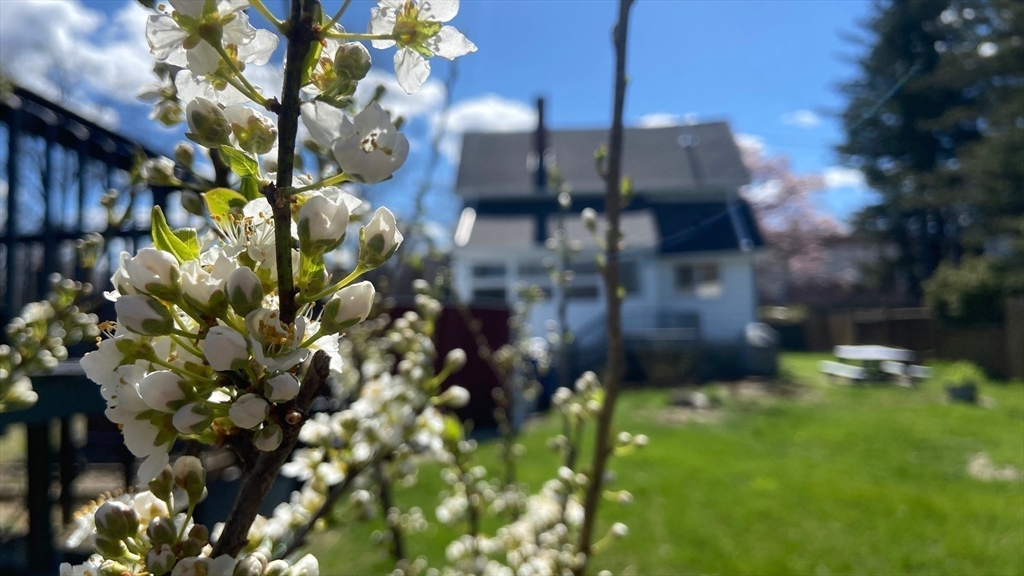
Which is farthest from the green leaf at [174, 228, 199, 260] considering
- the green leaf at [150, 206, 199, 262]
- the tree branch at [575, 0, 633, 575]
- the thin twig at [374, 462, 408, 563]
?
the thin twig at [374, 462, 408, 563]

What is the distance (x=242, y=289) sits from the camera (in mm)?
376

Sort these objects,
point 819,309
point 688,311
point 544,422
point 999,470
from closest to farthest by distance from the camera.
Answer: point 999,470 < point 544,422 < point 819,309 < point 688,311

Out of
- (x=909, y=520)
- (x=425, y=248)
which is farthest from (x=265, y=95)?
(x=909, y=520)

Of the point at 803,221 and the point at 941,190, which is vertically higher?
the point at 803,221

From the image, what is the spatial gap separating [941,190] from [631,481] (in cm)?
321

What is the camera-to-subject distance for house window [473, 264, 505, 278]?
35.4 feet

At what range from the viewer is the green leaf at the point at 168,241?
42cm

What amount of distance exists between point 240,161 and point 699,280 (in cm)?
1088

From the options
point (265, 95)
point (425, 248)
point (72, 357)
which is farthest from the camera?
point (425, 248)

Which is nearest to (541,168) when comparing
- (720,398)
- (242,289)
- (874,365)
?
(720,398)

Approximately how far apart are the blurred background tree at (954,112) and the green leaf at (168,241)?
122 centimetres

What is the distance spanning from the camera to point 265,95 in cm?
43

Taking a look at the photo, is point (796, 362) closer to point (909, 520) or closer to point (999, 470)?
point (909, 520)

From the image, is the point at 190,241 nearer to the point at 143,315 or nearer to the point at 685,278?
the point at 143,315
